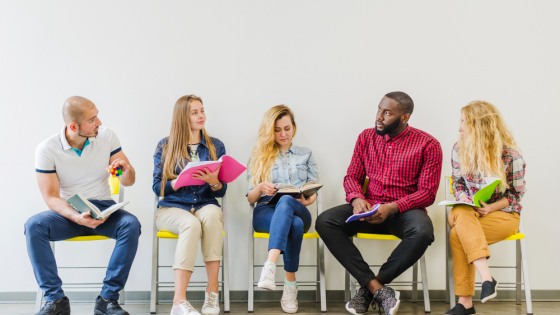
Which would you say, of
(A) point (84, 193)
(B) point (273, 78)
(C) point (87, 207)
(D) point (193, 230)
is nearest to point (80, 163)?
(A) point (84, 193)

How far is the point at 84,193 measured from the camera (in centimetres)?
248

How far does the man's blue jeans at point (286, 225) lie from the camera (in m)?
2.34

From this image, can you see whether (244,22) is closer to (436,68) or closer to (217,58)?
(217,58)

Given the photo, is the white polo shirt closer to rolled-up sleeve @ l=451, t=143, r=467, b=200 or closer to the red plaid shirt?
the red plaid shirt

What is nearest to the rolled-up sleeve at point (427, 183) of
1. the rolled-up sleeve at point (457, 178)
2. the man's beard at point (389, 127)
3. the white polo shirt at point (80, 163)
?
the rolled-up sleeve at point (457, 178)

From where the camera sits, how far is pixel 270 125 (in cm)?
274

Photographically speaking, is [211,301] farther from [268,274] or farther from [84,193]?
[84,193]

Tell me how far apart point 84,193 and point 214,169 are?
31.8 inches

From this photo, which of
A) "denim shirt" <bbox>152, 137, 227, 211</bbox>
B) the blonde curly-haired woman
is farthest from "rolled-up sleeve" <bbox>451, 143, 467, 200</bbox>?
"denim shirt" <bbox>152, 137, 227, 211</bbox>

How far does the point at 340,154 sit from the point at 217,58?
1.11 m

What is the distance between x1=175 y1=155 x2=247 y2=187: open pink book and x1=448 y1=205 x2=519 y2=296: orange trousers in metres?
1.26

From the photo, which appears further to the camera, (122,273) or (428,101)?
(428,101)

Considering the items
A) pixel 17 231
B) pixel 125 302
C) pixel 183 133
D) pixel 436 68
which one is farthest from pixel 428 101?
pixel 17 231

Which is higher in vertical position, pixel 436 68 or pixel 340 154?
pixel 436 68
